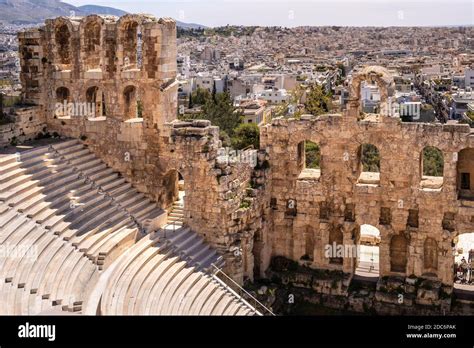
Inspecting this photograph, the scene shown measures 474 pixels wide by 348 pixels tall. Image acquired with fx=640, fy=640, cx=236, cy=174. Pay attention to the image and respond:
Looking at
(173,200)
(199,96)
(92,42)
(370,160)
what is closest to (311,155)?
(370,160)

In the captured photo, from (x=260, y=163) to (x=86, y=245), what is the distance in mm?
8982

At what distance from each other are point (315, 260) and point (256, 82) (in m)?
94.4

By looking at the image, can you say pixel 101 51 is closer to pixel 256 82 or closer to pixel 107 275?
pixel 107 275

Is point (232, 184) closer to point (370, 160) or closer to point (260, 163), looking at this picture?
point (260, 163)

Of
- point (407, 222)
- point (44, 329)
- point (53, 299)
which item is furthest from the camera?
point (407, 222)

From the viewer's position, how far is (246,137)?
47.2 m

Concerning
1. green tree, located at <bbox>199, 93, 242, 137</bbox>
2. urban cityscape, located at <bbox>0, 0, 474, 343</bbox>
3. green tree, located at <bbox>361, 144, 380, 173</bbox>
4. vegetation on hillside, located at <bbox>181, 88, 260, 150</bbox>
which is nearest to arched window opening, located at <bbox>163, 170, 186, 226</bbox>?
urban cityscape, located at <bbox>0, 0, 474, 343</bbox>

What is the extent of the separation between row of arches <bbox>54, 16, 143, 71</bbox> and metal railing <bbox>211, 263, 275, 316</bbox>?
9207 millimetres

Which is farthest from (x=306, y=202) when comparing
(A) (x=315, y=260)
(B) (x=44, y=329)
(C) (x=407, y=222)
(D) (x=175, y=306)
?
(B) (x=44, y=329)

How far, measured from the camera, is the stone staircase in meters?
18.1

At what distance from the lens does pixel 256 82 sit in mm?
119125

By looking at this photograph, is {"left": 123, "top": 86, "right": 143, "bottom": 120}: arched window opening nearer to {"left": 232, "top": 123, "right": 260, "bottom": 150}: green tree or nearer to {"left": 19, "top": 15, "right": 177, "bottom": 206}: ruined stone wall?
{"left": 19, "top": 15, "right": 177, "bottom": 206}: ruined stone wall

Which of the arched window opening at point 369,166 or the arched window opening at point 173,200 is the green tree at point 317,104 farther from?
the arched window opening at point 173,200

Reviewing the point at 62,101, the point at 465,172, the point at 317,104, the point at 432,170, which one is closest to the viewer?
the point at 465,172
